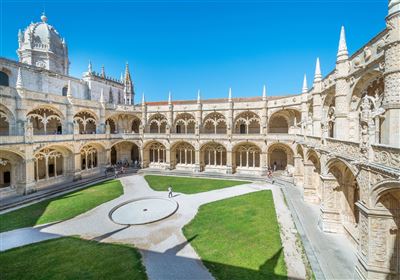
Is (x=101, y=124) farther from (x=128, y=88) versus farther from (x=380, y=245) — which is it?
(x=380, y=245)

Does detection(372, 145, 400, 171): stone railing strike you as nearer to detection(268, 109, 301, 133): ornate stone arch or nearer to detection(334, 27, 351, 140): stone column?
detection(334, 27, 351, 140): stone column

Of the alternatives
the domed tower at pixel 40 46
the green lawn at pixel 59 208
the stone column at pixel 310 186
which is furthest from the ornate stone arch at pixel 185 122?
the domed tower at pixel 40 46

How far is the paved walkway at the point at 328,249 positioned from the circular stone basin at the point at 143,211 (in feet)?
29.7

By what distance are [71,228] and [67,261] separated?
13.2ft

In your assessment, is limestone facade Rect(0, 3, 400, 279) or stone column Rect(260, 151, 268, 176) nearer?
limestone facade Rect(0, 3, 400, 279)

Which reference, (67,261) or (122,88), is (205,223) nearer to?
(67,261)

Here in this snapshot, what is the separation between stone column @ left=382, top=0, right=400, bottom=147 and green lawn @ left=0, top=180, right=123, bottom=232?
Result: 1897 cm

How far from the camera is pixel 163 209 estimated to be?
629 inches

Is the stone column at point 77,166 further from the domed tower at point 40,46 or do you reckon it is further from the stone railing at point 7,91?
the domed tower at point 40,46

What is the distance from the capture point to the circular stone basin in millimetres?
14109

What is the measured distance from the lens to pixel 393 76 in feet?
26.7

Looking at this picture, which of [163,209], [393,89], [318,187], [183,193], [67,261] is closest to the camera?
[393,89]

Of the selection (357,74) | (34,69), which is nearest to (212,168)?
(357,74)

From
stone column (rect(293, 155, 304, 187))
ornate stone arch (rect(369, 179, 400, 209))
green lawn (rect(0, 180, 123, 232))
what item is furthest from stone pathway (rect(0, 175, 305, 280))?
stone column (rect(293, 155, 304, 187))
